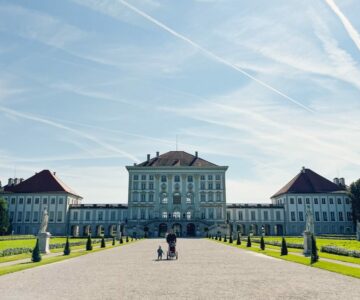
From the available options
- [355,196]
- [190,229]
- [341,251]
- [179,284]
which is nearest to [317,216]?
[355,196]

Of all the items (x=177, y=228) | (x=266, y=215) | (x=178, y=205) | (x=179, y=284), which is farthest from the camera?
(x=266, y=215)

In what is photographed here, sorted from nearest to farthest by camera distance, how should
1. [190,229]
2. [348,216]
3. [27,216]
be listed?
1. [190,229]
2. [27,216]
3. [348,216]

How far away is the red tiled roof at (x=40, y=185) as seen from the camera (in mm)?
77562

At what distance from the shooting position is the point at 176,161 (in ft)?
264

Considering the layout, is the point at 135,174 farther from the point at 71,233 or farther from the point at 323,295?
the point at 323,295

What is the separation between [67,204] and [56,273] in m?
65.0

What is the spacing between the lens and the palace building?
76.0 m

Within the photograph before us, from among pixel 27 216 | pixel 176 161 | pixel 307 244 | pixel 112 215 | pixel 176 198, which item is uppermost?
pixel 176 161

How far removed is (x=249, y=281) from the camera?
1324cm

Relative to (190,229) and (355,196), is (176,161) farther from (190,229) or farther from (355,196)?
(355,196)

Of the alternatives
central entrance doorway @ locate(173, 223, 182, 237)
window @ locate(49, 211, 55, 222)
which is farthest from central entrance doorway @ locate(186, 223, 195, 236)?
window @ locate(49, 211, 55, 222)

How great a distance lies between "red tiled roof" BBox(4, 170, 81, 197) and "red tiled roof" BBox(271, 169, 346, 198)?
49105mm

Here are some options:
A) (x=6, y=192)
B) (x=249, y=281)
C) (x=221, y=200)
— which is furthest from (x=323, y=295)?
(x=6, y=192)

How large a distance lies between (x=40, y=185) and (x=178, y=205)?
30.4m
